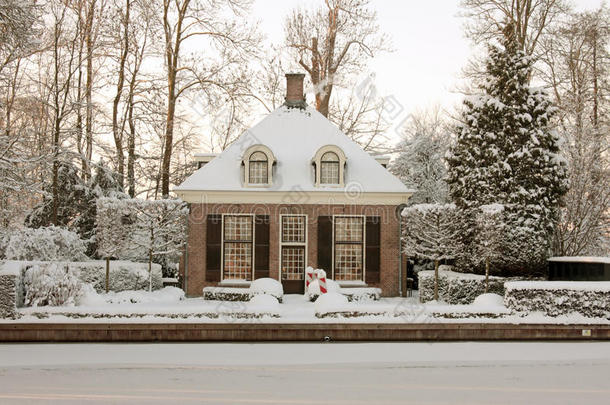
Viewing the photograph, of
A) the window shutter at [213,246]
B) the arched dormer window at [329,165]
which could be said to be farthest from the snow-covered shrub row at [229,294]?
the arched dormer window at [329,165]

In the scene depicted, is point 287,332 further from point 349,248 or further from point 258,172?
point 258,172

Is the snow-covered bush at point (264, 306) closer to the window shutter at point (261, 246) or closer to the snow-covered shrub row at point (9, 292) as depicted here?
the window shutter at point (261, 246)

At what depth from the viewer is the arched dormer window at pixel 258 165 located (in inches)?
685

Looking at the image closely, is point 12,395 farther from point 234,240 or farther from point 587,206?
point 587,206

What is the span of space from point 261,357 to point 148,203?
7688 mm

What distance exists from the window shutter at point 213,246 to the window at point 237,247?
0.21 m

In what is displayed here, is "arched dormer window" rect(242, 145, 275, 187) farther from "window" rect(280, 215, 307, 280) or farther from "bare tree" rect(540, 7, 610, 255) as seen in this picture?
"bare tree" rect(540, 7, 610, 255)

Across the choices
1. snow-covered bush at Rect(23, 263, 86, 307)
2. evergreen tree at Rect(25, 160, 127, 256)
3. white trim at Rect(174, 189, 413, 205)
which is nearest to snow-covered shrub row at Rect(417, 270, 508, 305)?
white trim at Rect(174, 189, 413, 205)

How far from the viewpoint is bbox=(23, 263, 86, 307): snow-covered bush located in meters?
12.7

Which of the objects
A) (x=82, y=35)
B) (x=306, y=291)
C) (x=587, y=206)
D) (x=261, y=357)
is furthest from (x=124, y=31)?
(x=587, y=206)

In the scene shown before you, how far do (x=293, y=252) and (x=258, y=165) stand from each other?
297 cm

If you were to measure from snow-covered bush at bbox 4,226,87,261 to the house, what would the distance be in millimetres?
3904

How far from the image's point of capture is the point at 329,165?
1761 centimetres

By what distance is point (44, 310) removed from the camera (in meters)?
12.2
